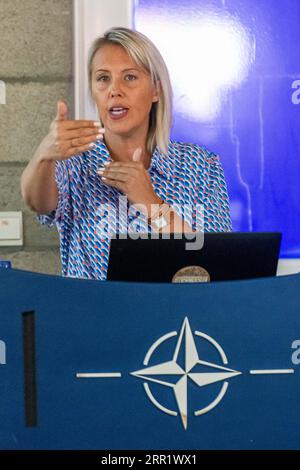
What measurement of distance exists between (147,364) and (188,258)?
32 centimetres

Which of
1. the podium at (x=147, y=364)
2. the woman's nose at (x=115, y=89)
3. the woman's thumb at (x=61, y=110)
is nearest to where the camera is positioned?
the podium at (x=147, y=364)

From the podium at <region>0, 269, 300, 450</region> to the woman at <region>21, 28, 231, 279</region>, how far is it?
1.14 metres

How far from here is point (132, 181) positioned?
2.20 m

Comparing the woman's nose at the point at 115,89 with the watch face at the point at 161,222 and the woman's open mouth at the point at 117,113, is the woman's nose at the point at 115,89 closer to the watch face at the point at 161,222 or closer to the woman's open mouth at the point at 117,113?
the woman's open mouth at the point at 117,113

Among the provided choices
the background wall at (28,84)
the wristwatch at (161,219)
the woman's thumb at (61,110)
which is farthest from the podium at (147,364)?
the background wall at (28,84)

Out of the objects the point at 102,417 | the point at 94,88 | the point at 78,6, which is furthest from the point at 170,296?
the point at 78,6

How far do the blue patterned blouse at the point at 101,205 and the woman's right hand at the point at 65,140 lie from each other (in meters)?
0.12

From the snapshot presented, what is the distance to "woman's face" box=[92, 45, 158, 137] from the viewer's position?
7.38 feet

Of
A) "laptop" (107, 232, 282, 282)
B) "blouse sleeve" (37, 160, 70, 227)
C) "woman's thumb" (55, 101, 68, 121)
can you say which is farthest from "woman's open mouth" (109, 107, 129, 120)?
"laptop" (107, 232, 282, 282)

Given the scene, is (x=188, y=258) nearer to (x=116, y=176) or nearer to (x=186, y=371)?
(x=186, y=371)

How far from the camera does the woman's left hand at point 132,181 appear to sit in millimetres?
2176

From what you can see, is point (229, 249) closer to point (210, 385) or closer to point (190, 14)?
point (210, 385)

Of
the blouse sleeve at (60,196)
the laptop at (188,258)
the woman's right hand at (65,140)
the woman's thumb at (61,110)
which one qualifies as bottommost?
the laptop at (188,258)
